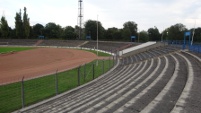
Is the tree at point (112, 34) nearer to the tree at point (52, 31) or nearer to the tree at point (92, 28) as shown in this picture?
the tree at point (92, 28)

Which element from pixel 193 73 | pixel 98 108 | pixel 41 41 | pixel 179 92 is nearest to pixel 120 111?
pixel 98 108

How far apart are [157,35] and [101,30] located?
86.3 ft

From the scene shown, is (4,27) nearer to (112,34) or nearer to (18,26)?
(18,26)

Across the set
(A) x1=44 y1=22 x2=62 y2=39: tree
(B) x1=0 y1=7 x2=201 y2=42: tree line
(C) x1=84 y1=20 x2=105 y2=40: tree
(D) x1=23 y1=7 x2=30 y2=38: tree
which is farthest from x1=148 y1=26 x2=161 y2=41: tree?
(D) x1=23 y1=7 x2=30 y2=38: tree

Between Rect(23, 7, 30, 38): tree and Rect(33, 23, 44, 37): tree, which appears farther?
Rect(33, 23, 44, 37): tree

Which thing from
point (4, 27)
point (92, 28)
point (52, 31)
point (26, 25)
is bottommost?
point (52, 31)

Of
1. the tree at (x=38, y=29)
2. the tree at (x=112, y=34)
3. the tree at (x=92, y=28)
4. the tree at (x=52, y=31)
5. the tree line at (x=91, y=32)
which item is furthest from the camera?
the tree at (x=38, y=29)

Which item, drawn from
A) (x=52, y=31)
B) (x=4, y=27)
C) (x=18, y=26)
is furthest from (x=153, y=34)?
(x=4, y=27)

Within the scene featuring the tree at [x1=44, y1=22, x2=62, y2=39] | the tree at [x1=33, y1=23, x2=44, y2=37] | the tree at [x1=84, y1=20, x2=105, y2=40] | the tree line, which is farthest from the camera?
the tree at [x1=33, y1=23, x2=44, y2=37]

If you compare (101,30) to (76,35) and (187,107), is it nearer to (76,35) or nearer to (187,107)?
(76,35)

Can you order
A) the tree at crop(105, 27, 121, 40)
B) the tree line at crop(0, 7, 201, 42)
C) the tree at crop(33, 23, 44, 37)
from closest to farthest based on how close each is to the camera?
the tree line at crop(0, 7, 201, 42), the tree at crop(105, 27, 121, 40), the tree at crop(33, 23, 44, 37)

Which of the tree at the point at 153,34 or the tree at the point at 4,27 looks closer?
the tree at the point at 4,27

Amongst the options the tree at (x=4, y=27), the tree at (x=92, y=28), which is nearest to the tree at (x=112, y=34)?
the tree at (x=92, y=28)

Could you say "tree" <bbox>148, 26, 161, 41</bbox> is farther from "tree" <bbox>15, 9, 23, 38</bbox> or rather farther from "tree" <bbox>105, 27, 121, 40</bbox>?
"tree" <bbox>15, 9, 23, 38</bbox>
